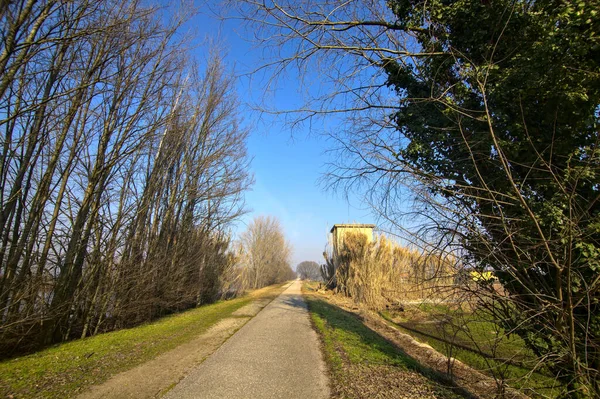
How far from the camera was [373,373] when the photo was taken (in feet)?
15.8

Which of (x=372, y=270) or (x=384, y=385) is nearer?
(x=384, y=385)

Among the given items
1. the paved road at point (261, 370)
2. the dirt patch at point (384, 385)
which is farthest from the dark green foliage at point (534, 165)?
the paved road at point (261, 370)

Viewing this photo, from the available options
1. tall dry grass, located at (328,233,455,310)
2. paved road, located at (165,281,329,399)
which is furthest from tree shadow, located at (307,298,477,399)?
tall dry grass, located at (328,233,455,310)

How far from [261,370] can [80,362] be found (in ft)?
10.3

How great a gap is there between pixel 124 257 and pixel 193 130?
26.8 ft

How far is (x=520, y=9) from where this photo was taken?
3.81m

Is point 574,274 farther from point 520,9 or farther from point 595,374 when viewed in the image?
point 520,9

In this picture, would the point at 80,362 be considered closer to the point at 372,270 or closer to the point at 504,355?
the point at 504,355

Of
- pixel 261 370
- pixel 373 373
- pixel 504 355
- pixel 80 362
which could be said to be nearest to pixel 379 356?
pixel 373 373

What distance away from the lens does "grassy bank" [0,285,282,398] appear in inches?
158

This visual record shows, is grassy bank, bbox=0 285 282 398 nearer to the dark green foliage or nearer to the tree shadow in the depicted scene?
the tree shadow

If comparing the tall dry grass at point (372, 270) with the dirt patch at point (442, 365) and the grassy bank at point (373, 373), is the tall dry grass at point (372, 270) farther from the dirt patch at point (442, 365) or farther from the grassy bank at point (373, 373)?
the grassy bank at point (373, 373)

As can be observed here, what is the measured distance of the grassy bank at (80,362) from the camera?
4012mm

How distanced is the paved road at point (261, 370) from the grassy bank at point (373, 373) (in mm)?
264
